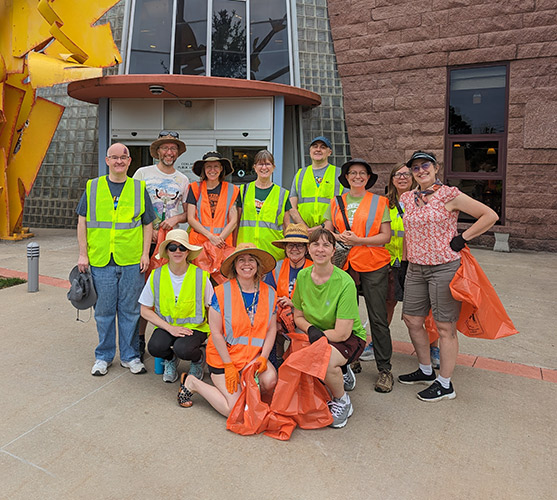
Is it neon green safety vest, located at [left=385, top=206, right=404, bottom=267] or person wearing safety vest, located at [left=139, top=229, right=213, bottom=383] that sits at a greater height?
neon green safety vest, located at [left=385, top=206, right=404, bottom=267]

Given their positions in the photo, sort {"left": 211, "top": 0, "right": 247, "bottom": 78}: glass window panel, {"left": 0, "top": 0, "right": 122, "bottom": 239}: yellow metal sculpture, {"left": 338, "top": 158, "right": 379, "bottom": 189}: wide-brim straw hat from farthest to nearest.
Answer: {"left": 211, "top": 0, "right": 247, "bottom": 78}: glass window panel, {"left": 0, "top": 0, "right": 122, "bottom": 239}: yellow metal sculpture, {"left": 338, "top": 158, "right": 379, "bottom": 189}: wide-brim straw hat

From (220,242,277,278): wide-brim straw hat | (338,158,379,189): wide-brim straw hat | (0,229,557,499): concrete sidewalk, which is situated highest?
(338,158,379,189): wide-brim straw hat

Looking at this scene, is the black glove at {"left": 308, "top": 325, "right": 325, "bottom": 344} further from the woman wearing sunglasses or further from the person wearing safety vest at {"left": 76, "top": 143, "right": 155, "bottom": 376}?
the person wearing safety vest at {"left": 76, "top": 143, "right": 155, "bottom": 376}

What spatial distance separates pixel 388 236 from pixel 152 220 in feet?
6.33

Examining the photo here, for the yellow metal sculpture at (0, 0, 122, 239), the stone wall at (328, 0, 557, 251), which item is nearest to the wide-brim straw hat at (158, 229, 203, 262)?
the yellow metal sculpture at (0, 0, 122, 239)

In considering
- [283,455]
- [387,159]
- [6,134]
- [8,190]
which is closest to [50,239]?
[8,190]

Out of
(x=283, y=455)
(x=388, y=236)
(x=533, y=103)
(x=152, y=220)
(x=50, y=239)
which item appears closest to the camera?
(x=283, y=455)

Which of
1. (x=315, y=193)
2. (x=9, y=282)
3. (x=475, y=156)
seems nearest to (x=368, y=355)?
(x=315, y=193)

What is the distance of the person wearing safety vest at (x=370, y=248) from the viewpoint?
3621 millimetres

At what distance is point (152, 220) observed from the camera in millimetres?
3947

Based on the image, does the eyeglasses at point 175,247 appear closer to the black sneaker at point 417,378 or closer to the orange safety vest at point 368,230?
the orange safety vest at point 368,230

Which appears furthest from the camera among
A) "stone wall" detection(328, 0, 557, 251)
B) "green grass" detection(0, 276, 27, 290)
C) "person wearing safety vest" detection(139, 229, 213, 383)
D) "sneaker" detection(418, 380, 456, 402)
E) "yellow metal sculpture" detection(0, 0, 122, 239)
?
"stone wall" detection(328, 0, 557, 251)

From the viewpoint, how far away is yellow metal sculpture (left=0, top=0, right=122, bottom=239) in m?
8.77

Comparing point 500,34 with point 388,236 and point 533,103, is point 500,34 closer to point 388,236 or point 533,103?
point 533,103
